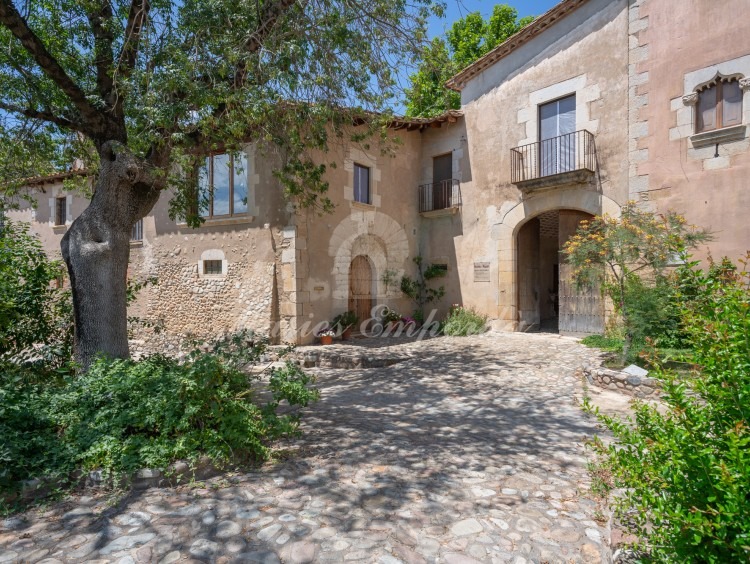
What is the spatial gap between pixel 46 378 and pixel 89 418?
→ 179 cm

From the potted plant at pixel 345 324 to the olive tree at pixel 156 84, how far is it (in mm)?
4959

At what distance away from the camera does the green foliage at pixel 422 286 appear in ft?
40.4

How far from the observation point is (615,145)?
9141 mm

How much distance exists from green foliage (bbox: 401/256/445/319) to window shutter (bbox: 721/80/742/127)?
680 centimetres

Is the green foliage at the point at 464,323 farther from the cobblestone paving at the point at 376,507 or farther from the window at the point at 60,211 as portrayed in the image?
the window at the point at 60,211

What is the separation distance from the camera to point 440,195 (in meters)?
12.6

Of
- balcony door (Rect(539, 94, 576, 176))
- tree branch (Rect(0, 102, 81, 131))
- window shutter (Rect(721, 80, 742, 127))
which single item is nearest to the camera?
tree branch (Rect(0, 102, 81, 131))

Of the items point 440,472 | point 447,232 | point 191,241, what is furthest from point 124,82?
point 447,232

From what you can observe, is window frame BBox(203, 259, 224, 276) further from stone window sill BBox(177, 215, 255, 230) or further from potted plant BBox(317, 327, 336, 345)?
potted plant BBox(317, 327, 336, 345)

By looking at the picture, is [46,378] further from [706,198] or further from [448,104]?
[448,104]

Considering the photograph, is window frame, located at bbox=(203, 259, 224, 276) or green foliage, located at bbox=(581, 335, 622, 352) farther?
window frame, located at bbox=(203, 259, 224, 276)

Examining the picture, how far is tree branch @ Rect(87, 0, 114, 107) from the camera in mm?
5324

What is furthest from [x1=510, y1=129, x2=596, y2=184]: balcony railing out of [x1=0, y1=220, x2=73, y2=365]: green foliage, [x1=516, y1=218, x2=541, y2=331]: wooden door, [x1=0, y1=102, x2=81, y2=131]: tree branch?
[x1=0, y1=220, x2=73, y2=365]: green foliage

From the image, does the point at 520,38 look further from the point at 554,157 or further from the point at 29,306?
the point at 29,306
